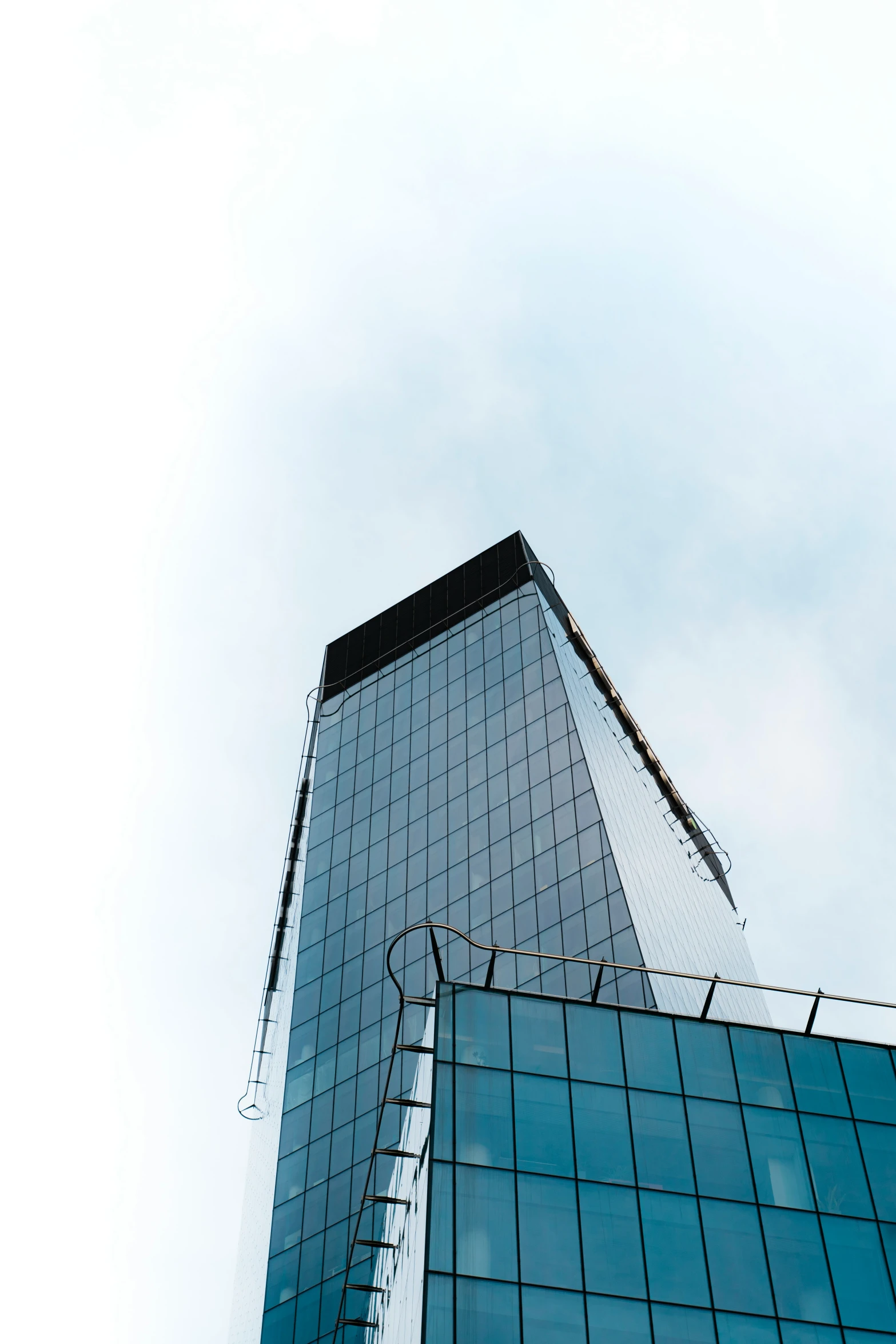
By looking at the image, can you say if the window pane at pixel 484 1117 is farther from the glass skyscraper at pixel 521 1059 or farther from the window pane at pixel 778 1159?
the window pane at pixel 778 1159

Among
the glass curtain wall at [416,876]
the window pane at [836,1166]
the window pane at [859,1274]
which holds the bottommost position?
the window pane at [859,1274]

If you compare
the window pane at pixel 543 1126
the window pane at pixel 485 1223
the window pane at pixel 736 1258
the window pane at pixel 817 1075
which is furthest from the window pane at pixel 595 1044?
the window pane at pixel 817 1075

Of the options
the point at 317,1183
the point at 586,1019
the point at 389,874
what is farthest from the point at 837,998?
the point at 389,874

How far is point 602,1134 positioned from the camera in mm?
36594

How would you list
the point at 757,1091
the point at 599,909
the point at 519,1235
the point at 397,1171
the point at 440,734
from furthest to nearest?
1. the point at 440,734
2. the point at 599,909
3. the point at 397,1171
4. the point at 757,1091
5. the point at 519,1235

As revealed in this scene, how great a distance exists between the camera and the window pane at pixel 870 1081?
38906 millimetres

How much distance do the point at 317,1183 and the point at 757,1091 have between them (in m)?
37.7

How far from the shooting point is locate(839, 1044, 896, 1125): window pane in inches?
1532

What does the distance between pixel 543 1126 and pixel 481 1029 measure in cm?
325

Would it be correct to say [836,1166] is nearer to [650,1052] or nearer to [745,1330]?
[650,1052]

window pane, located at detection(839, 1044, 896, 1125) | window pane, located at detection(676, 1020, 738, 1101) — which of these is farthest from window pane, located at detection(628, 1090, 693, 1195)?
window pane, located at detection(839, 1044, 896, 1125)

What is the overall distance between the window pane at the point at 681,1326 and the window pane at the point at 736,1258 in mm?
702

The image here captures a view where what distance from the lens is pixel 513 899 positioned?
7200 cm

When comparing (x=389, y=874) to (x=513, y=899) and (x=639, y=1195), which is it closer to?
(x=513, y=899)
